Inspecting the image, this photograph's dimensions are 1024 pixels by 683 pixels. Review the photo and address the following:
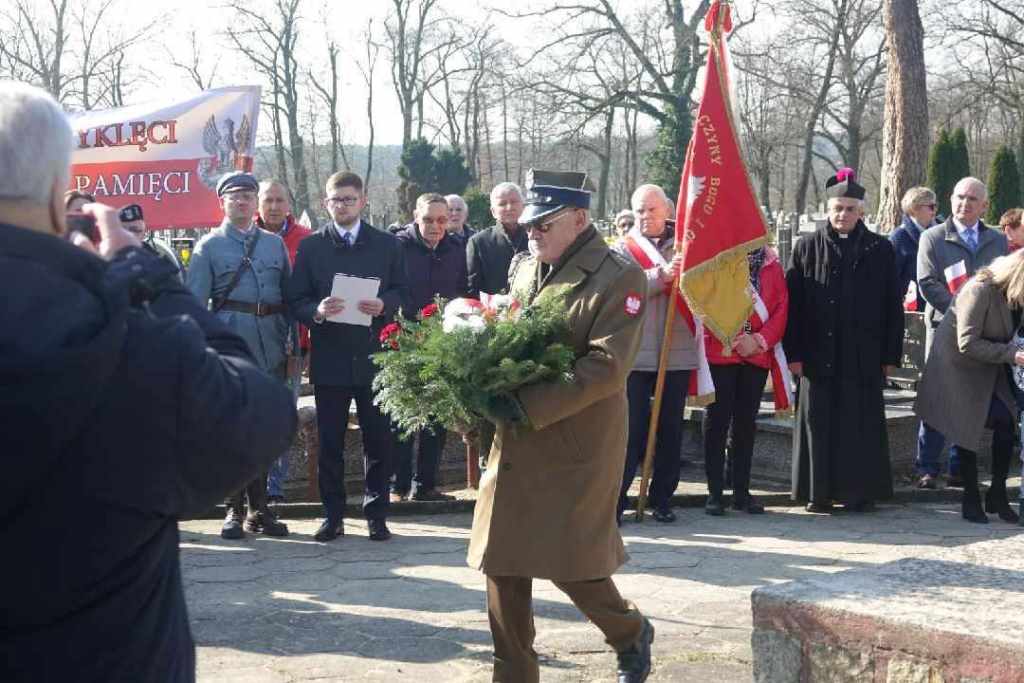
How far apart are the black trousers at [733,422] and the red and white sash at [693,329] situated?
18 cm

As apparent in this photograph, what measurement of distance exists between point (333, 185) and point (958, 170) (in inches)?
1003

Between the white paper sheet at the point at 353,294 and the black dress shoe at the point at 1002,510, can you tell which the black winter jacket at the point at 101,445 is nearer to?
the white paper sheet at the point at 353,294

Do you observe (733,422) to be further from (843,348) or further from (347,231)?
(347,231)

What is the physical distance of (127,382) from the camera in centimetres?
210

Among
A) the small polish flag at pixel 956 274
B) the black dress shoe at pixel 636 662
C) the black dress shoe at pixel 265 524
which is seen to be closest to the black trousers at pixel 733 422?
the small polish flag at pixel 956 274

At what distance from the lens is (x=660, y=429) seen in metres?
8.09

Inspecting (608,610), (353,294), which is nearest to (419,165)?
(353,294)

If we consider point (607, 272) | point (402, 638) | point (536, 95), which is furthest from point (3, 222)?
point (536, 95)

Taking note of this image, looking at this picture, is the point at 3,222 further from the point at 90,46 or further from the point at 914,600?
the point at 90,46

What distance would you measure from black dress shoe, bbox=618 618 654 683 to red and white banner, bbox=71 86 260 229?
8.66 m

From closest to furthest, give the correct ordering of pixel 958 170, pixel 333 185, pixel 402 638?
1. pixel 402 638
2. pixel 333 185
3. pixel 958 170

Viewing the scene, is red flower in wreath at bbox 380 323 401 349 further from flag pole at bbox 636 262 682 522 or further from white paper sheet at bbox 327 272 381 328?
flag pole at bbox 636 262 682 522

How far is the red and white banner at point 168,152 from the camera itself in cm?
1247

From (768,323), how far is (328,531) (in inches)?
118
